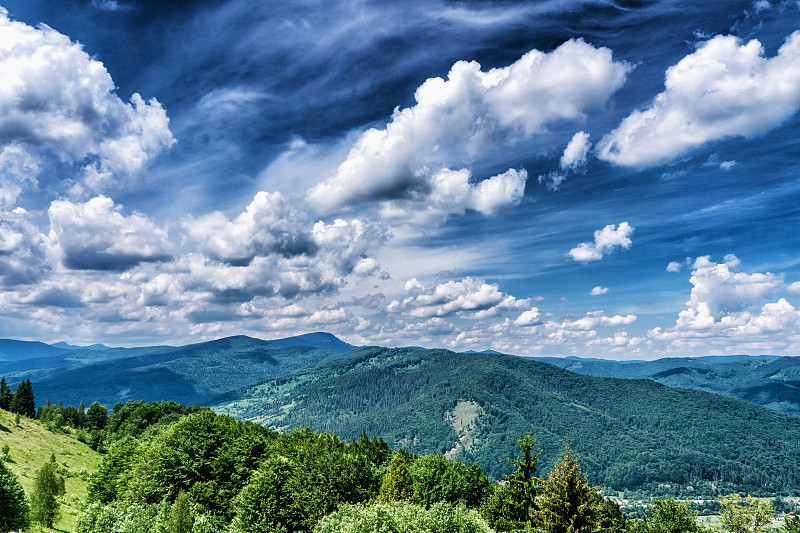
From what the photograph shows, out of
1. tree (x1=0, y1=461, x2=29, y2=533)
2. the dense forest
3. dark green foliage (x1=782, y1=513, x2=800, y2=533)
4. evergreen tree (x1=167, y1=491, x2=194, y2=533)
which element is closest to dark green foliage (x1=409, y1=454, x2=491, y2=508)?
the dense forest

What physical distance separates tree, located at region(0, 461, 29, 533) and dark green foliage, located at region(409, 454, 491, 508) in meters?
63.8

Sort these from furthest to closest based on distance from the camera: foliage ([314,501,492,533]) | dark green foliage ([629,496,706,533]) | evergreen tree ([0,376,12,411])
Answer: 1. evergreen tree ([0,376,12,411])
2. dark green foliage ([629,496,706,533])
3. foliage ([314,501,492,533])

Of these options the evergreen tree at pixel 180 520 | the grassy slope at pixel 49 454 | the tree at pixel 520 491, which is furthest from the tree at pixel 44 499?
the tree at pixel 520 491

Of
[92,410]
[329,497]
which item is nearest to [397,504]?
[329,497]

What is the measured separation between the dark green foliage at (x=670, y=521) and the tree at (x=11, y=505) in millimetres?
83626

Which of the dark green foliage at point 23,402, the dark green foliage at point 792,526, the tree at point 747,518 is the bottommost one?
the tree at point 747,518

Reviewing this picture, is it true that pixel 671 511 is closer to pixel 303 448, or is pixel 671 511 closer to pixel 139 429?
pixel 303 448

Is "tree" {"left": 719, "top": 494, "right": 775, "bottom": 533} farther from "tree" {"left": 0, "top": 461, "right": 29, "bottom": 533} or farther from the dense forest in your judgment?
"tree" {"left": 0, "top": 461, "right": 29, "bottom": 533}

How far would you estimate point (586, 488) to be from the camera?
37.3 meters

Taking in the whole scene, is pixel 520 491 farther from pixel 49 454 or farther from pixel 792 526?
pixel 49 454

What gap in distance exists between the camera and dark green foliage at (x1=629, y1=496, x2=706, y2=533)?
67688 mm

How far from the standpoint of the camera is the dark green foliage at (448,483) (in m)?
92.8

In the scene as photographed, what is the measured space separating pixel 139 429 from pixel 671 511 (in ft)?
478

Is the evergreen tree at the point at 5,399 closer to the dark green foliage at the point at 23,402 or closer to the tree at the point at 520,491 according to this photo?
the dark green foliage at the point at 23,402
